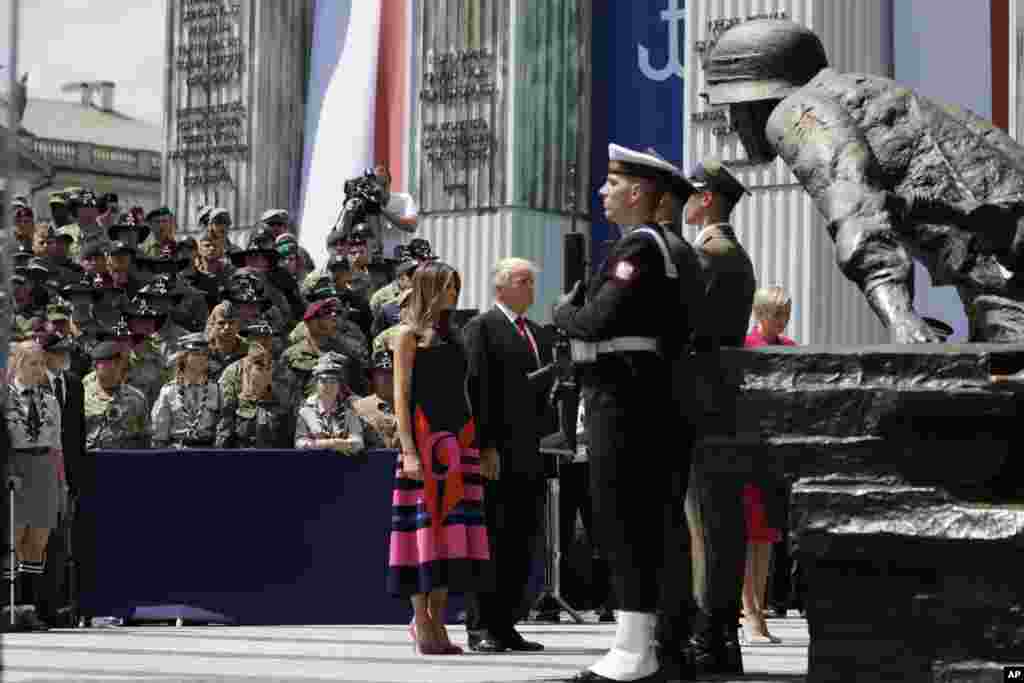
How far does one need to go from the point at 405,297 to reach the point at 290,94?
14071mm

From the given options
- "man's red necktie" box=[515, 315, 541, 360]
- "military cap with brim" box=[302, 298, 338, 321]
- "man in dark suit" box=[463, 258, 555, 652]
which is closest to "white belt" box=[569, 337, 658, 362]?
"man in dark suit" box=[463, 258, 555, 652]

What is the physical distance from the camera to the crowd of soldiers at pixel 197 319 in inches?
532

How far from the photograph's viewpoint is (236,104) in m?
24.2

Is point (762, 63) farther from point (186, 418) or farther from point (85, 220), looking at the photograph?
point (85, 220)

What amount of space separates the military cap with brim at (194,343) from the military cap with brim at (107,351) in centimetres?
37

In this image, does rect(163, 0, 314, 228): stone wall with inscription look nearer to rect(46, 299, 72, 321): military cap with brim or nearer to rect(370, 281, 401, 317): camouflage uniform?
rect(370, 281, 401, 317): camouflage uniform

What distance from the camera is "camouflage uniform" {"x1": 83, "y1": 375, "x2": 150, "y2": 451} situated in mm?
13398

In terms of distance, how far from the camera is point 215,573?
1280cm

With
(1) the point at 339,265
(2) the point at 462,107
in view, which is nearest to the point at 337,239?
(1) the point at 339,265

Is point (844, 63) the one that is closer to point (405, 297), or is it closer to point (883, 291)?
point (405, 297)

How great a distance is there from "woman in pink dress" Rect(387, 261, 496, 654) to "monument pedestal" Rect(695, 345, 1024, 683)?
3351mm

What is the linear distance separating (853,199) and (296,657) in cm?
385

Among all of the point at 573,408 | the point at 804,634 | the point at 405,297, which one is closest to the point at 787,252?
the point at 573,408

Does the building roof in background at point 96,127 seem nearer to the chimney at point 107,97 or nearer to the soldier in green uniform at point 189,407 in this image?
the chimney at point 107,97
